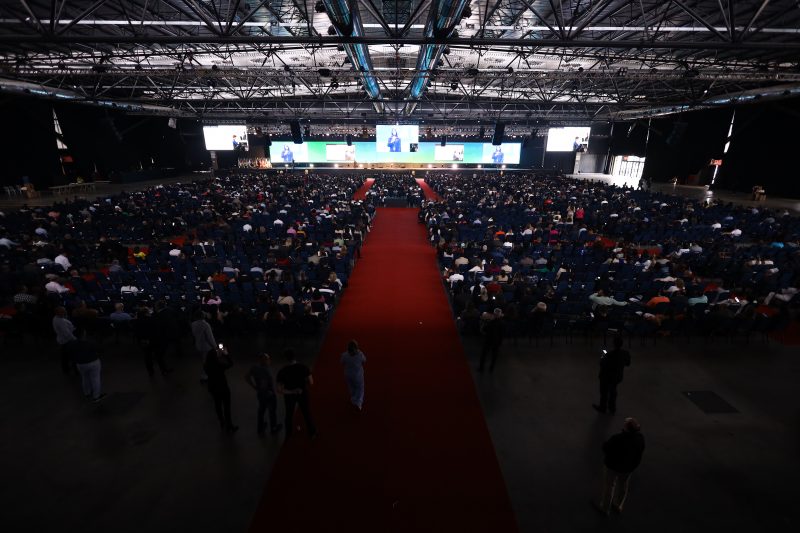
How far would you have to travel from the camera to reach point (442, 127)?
145 ft

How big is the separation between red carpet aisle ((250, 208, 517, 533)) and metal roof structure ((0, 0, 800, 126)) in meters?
7.48

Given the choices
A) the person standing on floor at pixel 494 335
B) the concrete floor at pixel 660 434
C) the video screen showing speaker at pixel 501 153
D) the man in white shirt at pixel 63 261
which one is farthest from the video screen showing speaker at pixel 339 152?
the person standing on floor at pixel 494 335

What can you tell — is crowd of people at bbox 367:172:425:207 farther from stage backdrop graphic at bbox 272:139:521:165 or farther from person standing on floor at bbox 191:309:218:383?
person standing on floor at bbox 191:309:218:383

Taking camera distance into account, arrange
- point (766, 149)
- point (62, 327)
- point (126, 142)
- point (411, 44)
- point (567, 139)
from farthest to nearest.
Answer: point (567, 139), point (126, 142), point (766, 149), point (411, 44), point (62, 327)

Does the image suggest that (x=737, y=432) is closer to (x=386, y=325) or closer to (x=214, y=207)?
(x=386, y=325)

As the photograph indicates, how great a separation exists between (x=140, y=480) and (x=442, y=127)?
44.8 m

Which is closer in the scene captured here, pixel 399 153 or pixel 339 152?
pixel 399 153

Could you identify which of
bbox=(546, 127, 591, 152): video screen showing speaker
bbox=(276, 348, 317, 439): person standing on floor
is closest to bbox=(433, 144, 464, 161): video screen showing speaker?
bbox=(546, 127, 591, 152): video screen showing speaker

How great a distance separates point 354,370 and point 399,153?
44.1 metres

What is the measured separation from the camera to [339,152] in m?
47.4

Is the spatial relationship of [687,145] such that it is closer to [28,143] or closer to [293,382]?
[293,382]

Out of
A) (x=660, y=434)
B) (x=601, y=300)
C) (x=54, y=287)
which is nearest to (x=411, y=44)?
(x=601, y=300)

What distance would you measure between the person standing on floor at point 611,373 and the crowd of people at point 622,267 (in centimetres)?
206

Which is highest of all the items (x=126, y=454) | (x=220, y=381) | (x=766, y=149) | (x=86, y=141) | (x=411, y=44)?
(x=411, y=44)
